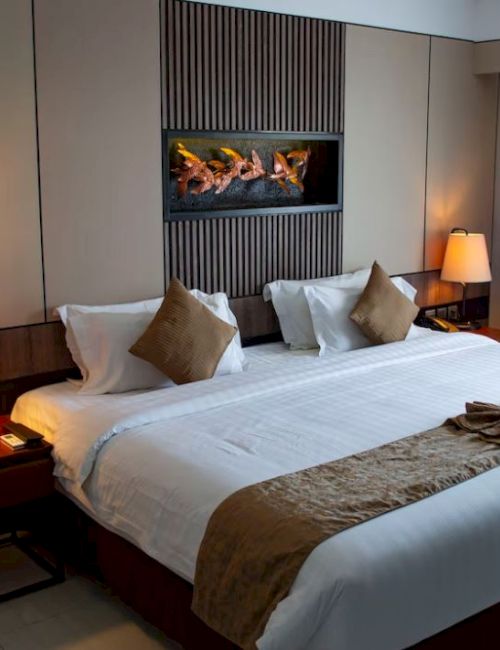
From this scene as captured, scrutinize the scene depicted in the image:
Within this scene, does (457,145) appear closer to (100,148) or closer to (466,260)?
(466,260)

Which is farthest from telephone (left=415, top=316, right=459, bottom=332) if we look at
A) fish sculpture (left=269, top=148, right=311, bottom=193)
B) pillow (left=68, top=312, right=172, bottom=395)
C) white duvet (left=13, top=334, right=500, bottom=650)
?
pillow (left=68, top=312, right=172, bottom=395)

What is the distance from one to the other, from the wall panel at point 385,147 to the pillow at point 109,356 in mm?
1727

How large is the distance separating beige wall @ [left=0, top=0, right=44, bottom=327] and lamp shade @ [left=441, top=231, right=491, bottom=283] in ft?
8.99

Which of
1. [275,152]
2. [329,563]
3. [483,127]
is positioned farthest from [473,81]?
[329,563]

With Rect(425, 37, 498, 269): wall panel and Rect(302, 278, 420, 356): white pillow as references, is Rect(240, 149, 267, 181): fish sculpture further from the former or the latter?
Rect(425, 37, 498, 269): wall panel

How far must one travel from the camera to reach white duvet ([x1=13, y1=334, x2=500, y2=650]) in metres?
2.28

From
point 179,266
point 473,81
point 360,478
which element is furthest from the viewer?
point 473,81

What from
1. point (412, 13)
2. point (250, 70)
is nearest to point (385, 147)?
point (412, 13)

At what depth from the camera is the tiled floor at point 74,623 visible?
2982mm

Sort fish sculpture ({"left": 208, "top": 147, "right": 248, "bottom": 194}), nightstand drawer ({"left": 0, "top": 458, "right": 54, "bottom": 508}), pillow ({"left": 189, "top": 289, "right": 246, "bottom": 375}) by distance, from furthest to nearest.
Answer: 1. fish sculpture ({"left": 208, "top": 147, "right": 248, "bottom": 194})
2. pillow ({"left": 189, "top": 289, "right": 246, "bottom": 375})
3. nightstand drawer ({"left": 0, "top": 458, "right": 54, "bottom": 508})

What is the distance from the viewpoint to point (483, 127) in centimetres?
577

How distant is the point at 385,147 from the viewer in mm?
5156

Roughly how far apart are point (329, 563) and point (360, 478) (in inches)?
18.8

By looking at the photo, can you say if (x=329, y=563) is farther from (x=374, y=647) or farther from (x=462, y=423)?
(x=462, y=423)
